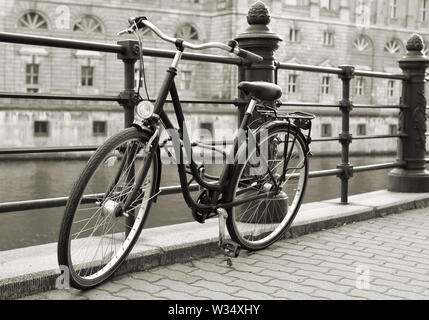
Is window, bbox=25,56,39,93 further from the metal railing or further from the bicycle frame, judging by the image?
the bicycle frame

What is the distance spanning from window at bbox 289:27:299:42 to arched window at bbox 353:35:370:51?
476cm

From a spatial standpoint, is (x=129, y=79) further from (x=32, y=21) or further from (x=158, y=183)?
(x=32, y=21)

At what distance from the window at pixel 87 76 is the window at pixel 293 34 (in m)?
13.4

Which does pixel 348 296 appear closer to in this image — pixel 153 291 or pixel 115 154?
pixel 153 291

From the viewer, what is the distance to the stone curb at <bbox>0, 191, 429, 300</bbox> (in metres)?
3.15

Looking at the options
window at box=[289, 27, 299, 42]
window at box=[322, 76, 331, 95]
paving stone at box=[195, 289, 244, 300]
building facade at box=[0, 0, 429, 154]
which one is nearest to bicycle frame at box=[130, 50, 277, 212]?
paving stone at box=[195, 289, 244, 300]

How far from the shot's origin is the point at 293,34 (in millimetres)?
42406

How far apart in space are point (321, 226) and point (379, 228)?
20.0 inches

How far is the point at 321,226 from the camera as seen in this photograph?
16.4 feet

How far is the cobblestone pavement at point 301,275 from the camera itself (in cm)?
326

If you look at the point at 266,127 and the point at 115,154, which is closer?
the point at 115,154

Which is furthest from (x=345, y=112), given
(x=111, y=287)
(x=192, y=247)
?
(x=111, y=287)

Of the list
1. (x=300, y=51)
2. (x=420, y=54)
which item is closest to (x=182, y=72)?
(x=300, y=51)

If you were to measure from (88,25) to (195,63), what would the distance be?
268 inches
